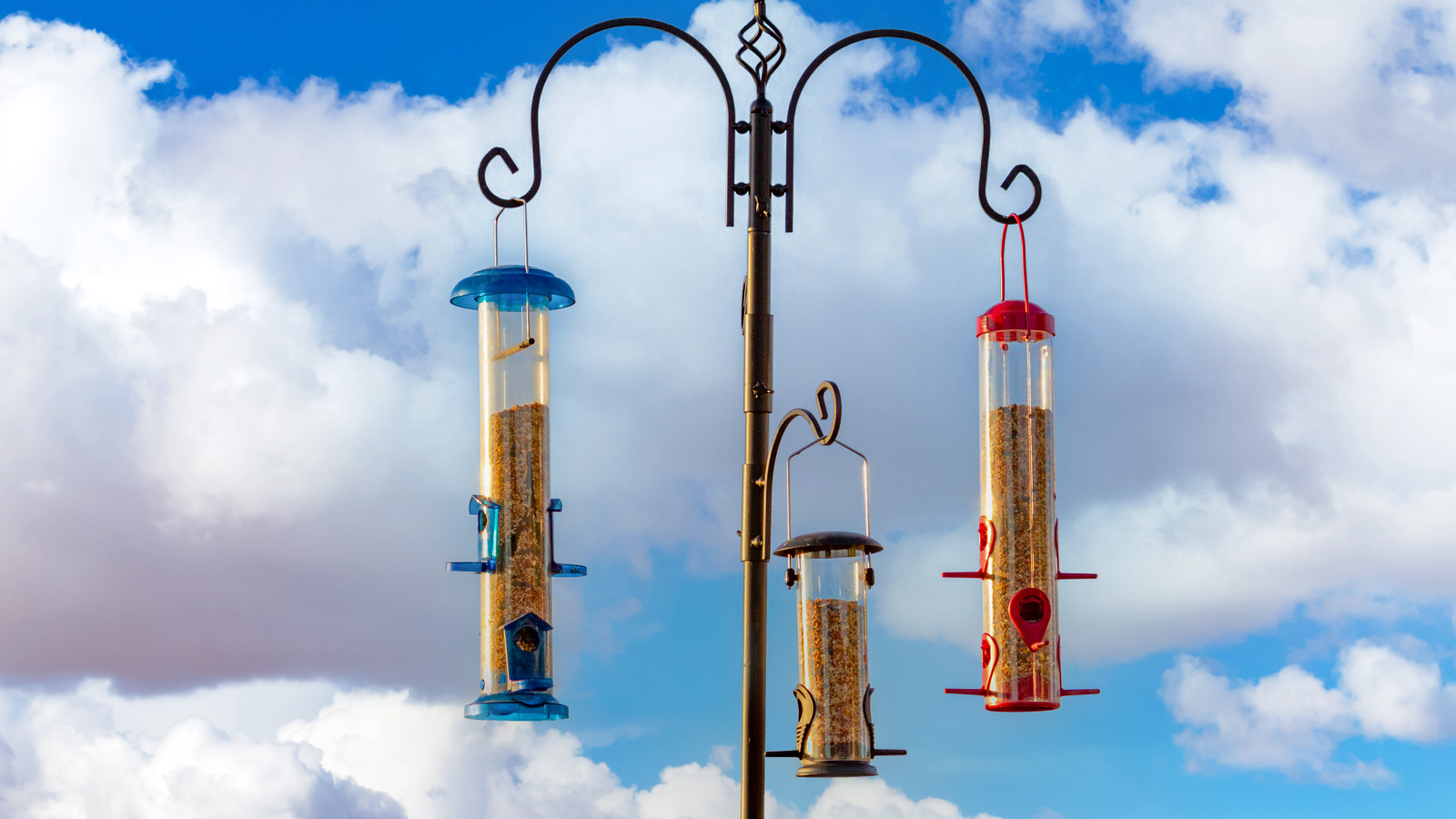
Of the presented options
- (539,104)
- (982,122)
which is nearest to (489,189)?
(539,104)

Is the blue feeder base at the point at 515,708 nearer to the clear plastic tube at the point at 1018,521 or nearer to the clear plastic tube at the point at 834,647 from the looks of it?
the clear plastic tube at the point at 834,647

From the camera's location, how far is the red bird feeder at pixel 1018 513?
324 inches

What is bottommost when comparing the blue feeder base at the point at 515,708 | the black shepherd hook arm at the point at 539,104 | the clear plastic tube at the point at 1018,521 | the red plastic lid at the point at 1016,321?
the blue feeder base at the point at 515,708

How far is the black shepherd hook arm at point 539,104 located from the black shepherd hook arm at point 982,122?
Result: 0.86ft

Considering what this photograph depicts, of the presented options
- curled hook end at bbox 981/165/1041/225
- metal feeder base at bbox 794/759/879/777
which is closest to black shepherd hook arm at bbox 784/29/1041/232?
curled hook end at bbox 981/165/1041/225

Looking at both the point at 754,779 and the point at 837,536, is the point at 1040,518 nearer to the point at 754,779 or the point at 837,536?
the point at 837,536

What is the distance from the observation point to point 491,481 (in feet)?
27.3

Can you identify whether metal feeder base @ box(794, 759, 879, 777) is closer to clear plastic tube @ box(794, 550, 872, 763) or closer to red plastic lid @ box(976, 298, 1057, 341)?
clear plastic tube @ box(794, 550, 872, 763)

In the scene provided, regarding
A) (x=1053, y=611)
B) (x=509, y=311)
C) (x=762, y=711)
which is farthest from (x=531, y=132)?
(x=1053, y=611)

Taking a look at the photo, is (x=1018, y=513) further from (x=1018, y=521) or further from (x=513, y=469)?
(x=513, y=469)

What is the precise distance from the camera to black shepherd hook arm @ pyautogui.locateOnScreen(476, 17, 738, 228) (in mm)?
7754

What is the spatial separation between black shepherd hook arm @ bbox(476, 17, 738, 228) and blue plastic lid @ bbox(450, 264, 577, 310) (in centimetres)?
39

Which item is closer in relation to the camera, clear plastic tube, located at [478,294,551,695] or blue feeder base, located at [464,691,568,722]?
blue feeder base, located at [464,691,568,722]

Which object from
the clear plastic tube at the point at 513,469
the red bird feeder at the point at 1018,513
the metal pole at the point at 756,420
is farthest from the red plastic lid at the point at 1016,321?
the clear plastic tube at the point at 513,469
